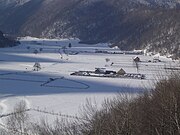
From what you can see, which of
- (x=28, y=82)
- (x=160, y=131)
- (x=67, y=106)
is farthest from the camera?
(x=28, y=82)

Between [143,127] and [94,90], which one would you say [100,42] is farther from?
[143,127]

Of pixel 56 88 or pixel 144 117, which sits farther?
pixel 56 88

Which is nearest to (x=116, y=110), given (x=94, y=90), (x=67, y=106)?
(x=67, y=106)

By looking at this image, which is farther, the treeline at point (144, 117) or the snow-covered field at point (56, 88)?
the snow-covered field at point (56, 88)

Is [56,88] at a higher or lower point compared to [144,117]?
lower

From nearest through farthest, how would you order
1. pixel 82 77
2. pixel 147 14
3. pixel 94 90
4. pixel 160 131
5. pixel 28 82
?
1. pixel 160 131
2. pixel 94 90
3. pixel 28 82
4. pixel 82 77
5. pixel 147 14

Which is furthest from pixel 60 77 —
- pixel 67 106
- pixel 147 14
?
pixel 147 14

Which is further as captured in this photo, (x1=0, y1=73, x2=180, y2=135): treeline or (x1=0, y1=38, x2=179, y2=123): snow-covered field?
(x1=0, y1=38, x2=179, y2=123): snow-covered field

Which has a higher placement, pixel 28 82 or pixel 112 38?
→ pixel 112 38

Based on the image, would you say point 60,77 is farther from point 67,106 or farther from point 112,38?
point 112,38

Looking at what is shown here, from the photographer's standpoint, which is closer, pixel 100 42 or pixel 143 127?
pixel 143 127
